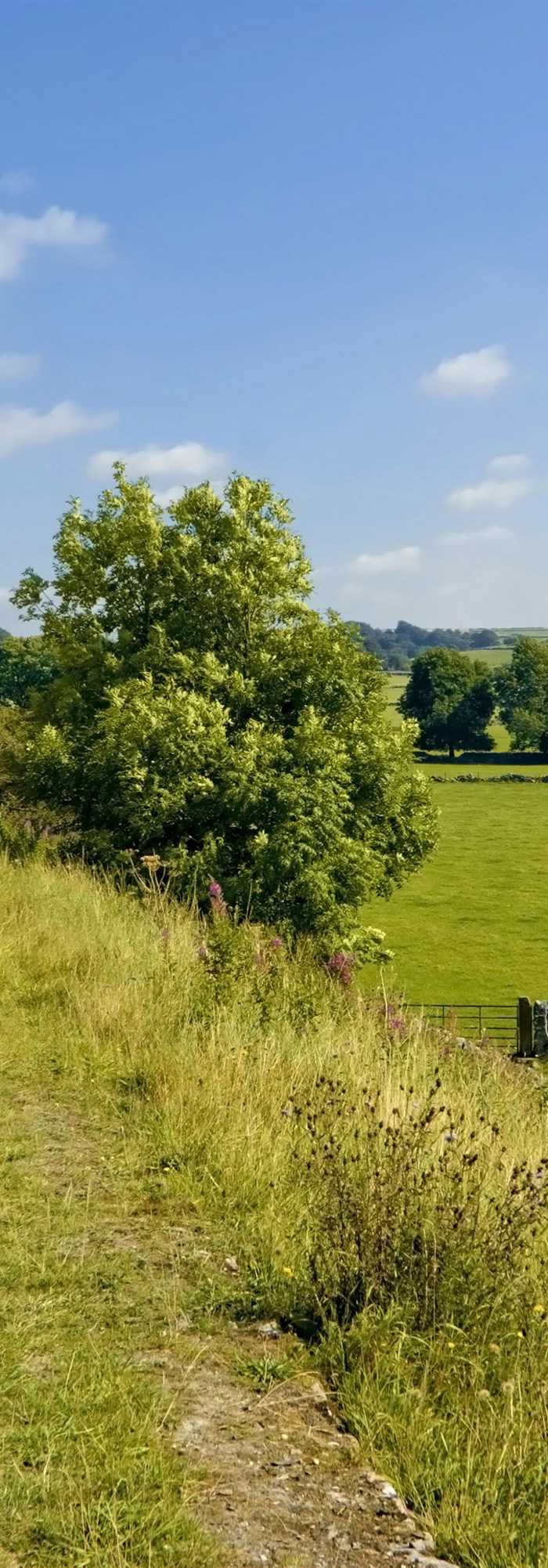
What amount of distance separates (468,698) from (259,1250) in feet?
364

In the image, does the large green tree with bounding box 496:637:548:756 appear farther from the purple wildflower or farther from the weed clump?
the weed clump

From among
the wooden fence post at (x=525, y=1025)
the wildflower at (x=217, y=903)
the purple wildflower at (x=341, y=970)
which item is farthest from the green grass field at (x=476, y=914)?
the wildflower at (x=217, y=903)

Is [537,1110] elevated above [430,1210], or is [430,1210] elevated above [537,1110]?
[430,1210]

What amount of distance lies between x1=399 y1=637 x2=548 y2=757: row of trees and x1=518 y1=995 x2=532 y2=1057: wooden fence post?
84.4 m

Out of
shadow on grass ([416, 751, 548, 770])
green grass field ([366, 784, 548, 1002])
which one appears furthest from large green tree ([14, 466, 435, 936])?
shadow on grass ([416, 751, 548, 770])

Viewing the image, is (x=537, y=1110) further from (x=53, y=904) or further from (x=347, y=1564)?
(x=53, y=904)

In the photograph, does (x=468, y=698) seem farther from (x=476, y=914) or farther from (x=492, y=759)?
(x=476, y=914)

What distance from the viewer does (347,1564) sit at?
3328 mm

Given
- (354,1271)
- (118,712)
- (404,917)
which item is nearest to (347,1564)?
(354,1271)

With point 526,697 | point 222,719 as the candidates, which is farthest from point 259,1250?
point 526,697

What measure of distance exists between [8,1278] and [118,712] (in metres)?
20.4

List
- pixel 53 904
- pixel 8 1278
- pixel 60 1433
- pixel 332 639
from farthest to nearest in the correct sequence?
pixel 332 639 → pixel 53 904 → pixel 8 1278 → pixel 60 1433

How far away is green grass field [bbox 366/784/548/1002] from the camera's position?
39.5 meters

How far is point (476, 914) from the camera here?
51.0 meters
